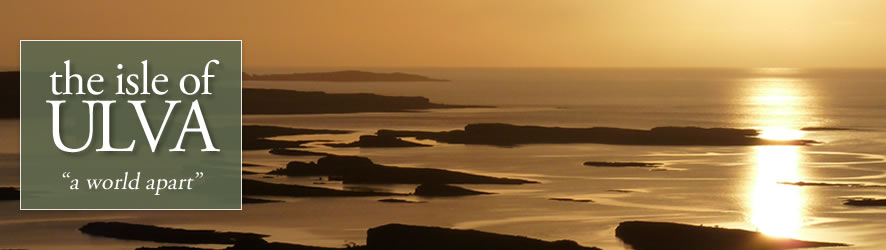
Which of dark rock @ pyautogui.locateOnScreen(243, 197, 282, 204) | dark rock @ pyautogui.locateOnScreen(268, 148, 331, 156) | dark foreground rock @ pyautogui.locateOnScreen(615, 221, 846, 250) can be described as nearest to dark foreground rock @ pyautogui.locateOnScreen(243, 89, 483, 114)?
dark rock @ pyautogui.locateOnScreen(268, 148, 331, 156)

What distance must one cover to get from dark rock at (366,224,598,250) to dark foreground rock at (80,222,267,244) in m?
4.70

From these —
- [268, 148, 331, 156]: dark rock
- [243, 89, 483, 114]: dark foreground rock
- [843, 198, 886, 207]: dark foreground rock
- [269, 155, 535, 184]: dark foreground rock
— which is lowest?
[843, 198, 886, 207]: dark foreground rock

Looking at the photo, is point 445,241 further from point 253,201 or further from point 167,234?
point 253,201

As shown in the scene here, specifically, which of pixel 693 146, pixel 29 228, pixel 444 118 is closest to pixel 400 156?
pixel 693 146

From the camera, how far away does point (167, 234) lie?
38.1 meters

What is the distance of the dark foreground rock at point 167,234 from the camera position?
123 ft

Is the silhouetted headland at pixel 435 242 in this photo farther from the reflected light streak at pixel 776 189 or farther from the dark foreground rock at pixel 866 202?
the dark foreground rock at pixel 866 202

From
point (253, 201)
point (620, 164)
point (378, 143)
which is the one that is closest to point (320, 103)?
point (378, 143)

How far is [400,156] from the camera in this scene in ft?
222

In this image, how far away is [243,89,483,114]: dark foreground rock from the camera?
395ft

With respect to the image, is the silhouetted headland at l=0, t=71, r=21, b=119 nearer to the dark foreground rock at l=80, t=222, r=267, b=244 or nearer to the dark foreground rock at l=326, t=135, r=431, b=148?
the dark foreground rock at l=326, t=135, r=431, b=148

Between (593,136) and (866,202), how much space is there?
108 feet

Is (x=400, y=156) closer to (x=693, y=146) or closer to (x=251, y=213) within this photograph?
(x=693, y=146)

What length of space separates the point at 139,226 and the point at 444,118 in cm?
6968
